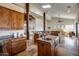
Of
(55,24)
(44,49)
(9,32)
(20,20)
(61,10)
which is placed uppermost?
(61,10)

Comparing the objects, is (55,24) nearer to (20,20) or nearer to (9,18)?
(20,20)

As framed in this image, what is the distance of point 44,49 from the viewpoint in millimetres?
3029

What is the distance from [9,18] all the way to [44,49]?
3.57ft

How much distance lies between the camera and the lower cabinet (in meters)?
3.05

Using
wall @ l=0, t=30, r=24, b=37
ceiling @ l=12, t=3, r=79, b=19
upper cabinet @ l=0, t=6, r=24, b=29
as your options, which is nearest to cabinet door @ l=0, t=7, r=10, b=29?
upper cabinet @ l=0, t=6, r=24, b=29

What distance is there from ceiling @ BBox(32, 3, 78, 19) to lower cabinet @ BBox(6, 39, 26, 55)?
2.80ft

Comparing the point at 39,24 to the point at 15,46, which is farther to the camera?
the point at 15,46

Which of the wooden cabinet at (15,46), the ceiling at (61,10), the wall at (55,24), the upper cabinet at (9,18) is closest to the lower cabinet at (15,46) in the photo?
the wooden cabinet at (15,46)

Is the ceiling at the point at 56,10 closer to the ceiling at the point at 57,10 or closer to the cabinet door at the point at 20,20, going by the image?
the ceiling at the point at 57,10

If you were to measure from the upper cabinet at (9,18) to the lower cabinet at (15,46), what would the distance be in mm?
353

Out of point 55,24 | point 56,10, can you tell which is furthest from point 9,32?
point 56,10

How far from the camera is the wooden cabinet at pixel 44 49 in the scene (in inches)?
117

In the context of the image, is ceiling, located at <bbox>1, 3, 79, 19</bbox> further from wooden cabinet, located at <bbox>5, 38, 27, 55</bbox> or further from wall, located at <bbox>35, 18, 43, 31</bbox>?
wooden cabinet, located at <bbox>5, 38, 27, 55</bbox>

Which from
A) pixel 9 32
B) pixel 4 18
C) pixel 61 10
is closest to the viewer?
pixel 61 10
